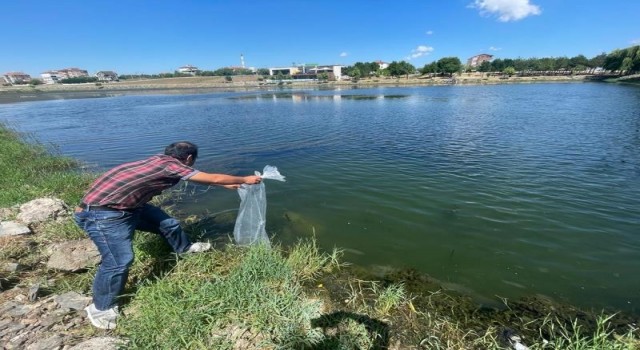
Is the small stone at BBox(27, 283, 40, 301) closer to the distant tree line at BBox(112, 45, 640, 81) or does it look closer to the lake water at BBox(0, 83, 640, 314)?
the lake water at BBox(0, 83, 640, 314)

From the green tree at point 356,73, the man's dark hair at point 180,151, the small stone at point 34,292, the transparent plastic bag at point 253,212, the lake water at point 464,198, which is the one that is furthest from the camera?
the green tree at point 356,73

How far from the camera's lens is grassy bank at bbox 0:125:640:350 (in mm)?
3418

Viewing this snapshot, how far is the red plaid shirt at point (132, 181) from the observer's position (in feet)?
11.4

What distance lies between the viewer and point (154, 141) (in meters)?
17.7

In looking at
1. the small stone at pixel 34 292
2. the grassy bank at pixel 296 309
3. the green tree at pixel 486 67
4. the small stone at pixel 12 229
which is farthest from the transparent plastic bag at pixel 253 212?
the green tree at pixel 486 67

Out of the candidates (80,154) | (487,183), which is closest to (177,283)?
(487,183)

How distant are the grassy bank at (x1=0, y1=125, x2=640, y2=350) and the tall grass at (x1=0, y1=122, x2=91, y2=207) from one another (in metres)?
3.03

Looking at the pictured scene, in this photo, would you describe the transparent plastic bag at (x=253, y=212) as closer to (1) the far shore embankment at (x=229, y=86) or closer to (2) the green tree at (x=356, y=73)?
(1) the far shore embankment at (x=229, y=86)

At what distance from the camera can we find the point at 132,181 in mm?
3518

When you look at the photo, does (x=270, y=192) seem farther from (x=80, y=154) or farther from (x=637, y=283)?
(x=80, y=154)

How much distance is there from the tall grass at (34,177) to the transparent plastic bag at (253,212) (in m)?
5.44

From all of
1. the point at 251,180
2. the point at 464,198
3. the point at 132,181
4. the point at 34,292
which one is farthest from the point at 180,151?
the point at 464,198

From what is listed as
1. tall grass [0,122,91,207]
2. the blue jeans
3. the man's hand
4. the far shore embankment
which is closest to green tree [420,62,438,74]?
the far shore embankment

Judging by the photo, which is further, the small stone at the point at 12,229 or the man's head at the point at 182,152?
the small stone at the point at 12,229
